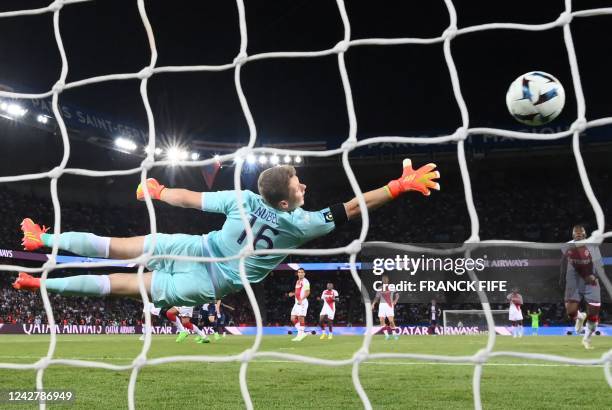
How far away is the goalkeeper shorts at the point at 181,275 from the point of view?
3695 mm

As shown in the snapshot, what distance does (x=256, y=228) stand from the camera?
380cm

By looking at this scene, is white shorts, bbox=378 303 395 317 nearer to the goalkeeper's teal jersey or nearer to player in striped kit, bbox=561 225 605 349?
player in striped kit, bbox=561 225 605 349

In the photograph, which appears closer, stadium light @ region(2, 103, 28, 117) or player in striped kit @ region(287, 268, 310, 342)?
player in striped kit @ region(287, 268, 310, 342)

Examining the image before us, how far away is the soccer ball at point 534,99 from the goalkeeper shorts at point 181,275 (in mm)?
2047

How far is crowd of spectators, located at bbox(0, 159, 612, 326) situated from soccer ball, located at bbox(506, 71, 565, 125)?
2089 cm

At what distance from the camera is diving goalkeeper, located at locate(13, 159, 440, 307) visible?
12.1 feet

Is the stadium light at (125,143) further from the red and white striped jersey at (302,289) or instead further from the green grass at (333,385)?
the green grass at (333,385)

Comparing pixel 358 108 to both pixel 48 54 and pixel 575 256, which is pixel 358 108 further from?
pixel 575 256

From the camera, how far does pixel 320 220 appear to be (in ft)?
12.5

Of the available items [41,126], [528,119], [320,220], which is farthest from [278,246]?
[41,126]

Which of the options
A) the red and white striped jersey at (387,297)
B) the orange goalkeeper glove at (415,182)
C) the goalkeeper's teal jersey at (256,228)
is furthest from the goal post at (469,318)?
the orange goalkeeper glove at (415,182)

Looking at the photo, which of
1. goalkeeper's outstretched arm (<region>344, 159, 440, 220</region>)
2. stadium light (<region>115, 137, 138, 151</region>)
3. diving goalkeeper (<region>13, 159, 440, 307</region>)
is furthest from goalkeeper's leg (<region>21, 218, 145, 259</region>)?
stadium light (<region>115, 137, 138, 151</region>)

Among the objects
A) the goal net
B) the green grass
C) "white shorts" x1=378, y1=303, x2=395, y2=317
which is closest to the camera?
the green grass

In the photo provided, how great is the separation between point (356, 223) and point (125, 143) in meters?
10.4
